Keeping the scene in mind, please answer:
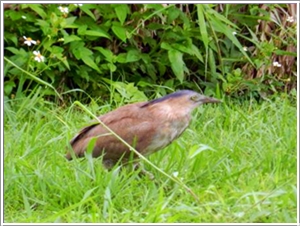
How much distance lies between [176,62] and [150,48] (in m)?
0.48

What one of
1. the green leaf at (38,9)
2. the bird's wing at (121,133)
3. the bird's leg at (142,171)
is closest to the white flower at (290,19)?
the green leaf at (38,9)

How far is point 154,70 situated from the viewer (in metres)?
6.93

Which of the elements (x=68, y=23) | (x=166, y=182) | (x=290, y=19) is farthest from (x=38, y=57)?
(x=166, y=182)

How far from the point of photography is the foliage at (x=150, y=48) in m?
6.50

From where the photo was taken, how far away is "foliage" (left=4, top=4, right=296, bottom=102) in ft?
21.3

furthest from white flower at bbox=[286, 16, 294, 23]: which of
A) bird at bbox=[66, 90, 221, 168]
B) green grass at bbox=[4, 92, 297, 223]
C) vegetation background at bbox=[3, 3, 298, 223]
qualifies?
bird at bbox=[66, 90, 221, 168]

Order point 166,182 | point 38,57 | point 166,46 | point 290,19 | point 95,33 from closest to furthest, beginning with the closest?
point 166,182, point 38,57, point 95,33, point 166,46, point 290,19

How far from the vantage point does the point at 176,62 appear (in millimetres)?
6625

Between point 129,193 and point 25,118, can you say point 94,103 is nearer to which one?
point 25,118

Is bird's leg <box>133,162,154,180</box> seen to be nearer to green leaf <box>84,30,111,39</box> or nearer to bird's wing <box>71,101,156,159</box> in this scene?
bird's wing <box>71,101,156,159</box>

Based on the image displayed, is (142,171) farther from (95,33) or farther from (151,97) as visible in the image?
(151,97)

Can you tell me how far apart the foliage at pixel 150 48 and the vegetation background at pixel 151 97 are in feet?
0.03

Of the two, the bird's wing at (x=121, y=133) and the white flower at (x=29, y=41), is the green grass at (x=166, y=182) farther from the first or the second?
the white flower at (x=29, y=41)

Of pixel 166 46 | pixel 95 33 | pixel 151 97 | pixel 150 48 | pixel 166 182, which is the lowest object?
pixel 151 97
